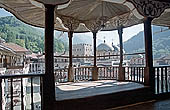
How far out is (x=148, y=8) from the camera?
369cm

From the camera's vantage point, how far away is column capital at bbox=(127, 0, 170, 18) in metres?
3.60

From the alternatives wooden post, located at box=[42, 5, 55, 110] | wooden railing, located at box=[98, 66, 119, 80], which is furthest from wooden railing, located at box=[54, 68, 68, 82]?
wooden post, located at box=[42, 5, 55, 110]

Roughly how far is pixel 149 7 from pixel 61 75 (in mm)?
4224

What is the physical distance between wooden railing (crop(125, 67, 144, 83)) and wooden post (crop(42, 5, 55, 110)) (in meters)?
3.57

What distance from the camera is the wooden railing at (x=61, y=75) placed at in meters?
6.36

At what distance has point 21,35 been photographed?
45.3 feet

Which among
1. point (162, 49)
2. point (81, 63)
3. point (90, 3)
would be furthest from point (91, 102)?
point (162, 49)

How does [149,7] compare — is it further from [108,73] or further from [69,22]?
[108,73]

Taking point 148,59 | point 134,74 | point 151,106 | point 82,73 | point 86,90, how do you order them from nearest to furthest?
point 151,106 → point 148,59 → point 86,90 → point 134,74 → point 82,73

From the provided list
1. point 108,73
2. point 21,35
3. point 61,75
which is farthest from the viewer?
point 21,35

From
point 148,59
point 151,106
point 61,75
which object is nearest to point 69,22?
point 61,75

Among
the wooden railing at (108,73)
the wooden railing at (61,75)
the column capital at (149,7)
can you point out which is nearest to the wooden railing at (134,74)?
the wooden railing at (108,73)

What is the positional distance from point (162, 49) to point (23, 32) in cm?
1144

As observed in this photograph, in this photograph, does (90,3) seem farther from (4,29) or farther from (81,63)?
(4,29)
